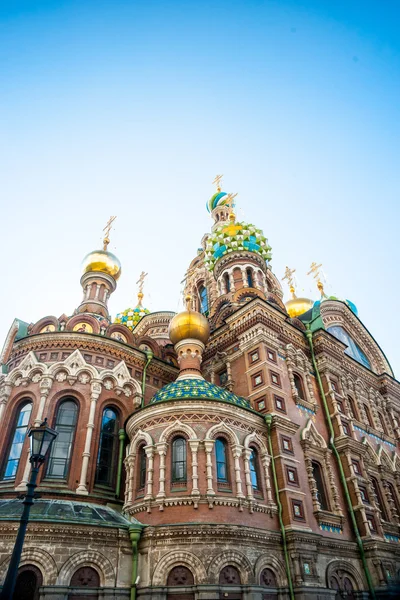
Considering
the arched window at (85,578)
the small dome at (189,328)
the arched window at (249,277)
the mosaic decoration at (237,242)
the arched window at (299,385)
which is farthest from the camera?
the mosaic decoration at (237,242)

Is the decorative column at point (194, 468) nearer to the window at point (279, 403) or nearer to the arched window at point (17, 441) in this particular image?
the window at point (279, 403)

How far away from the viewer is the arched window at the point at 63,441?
11.4 meters

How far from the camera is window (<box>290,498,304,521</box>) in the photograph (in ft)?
35.2

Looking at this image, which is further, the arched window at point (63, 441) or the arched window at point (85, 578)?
the arched window at point (63, 441)

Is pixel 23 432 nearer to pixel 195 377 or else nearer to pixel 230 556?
pixel 195 377

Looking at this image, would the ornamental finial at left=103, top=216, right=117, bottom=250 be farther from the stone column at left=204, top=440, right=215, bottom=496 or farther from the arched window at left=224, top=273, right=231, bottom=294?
the stone column at left=204, top=440, right=215, bottom=496

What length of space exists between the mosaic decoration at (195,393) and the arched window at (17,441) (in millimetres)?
3589

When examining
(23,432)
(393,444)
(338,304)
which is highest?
(338,304)

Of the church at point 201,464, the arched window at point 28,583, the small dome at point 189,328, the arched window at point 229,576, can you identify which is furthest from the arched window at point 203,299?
the arched window at point 28,583

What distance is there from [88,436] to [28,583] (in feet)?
12.9

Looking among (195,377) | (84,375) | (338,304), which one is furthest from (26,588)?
(338,304)

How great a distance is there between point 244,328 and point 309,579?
23.0ft

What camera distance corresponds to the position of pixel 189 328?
574 inches

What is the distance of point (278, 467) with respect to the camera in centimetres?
1125
